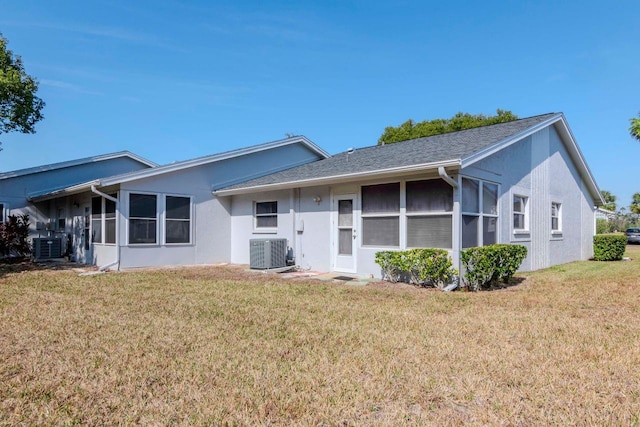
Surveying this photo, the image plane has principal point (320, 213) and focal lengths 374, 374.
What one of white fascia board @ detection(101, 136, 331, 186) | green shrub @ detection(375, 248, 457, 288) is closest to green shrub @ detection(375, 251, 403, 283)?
green shrub @ detection(375, 248, 457, 288)

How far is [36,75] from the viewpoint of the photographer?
1237 centimetres

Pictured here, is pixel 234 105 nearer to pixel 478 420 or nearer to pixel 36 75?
pixel 36 75

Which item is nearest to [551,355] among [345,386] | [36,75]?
[345,386]

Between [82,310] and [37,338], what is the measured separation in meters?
1.50

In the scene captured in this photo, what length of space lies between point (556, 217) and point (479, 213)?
600 cm

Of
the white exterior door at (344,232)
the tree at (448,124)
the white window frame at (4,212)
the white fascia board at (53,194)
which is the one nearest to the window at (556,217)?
the white exterior door at (344,232)

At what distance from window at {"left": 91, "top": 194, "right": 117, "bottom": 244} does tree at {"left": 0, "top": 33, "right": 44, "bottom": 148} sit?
325 centimetres

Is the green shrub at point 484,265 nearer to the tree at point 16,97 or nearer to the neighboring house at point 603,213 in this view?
the tree at point 16,97

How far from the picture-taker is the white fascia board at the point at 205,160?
10.8 metres

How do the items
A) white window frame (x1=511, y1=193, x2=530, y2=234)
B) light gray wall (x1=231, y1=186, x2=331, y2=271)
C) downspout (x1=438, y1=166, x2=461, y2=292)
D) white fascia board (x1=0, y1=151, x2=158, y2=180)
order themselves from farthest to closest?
white fascia board (x1=0, y1=151, x2=158, y2=180), light gray wall (x1=231, y1=186, x2=331, y2=271), white window frame (x1=511, y1=193, x2=530, y2=234), downspout (x1=438, y1=166, x2=461, y2=292)

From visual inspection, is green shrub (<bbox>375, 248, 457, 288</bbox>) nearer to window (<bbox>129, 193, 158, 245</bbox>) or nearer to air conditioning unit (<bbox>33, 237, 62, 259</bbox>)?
window (<bbox>129, 193, 158, 245</bbox>)

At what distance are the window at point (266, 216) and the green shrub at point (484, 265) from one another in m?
6.28

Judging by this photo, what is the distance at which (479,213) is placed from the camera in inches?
353

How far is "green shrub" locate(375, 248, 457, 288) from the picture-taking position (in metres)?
7.97
